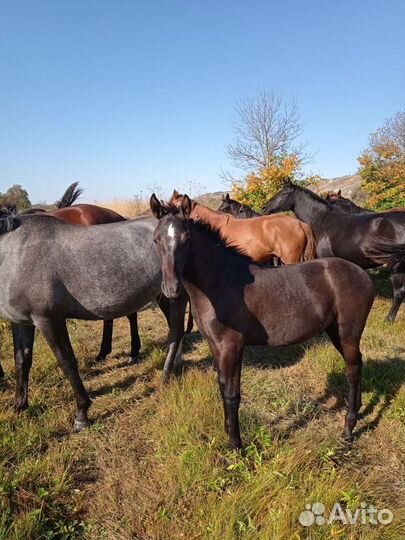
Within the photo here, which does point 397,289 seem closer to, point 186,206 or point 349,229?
point 349,229

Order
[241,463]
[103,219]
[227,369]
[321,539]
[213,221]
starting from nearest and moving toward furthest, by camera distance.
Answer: [321,539]
[241,463]
[227,369]
[103,219]
[213,221]

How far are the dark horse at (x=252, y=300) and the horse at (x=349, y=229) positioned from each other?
10.9ft

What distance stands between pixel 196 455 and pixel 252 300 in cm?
116

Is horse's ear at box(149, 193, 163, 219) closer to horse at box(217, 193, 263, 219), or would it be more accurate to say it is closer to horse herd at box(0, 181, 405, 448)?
horse herd at box(0, 181, 405, 448)

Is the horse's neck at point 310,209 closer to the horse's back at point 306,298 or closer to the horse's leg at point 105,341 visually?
the horse's back at point 306,298

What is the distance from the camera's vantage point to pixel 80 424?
9.84 feet

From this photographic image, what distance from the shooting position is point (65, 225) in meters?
3.24

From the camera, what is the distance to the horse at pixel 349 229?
20.2 feet

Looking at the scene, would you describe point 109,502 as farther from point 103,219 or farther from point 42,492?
point 103,219

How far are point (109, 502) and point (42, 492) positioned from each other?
16.7 inches

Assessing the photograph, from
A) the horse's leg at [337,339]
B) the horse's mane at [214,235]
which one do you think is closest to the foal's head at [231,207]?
the horse's leg at [337,339]

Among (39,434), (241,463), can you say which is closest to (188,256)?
(241,463)

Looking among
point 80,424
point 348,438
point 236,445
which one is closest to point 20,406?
point 80,424

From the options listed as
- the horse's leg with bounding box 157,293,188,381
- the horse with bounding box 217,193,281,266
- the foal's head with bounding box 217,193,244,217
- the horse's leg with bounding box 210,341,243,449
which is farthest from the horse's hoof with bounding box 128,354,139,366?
the foal's head with bounding box 217,193,244,217
